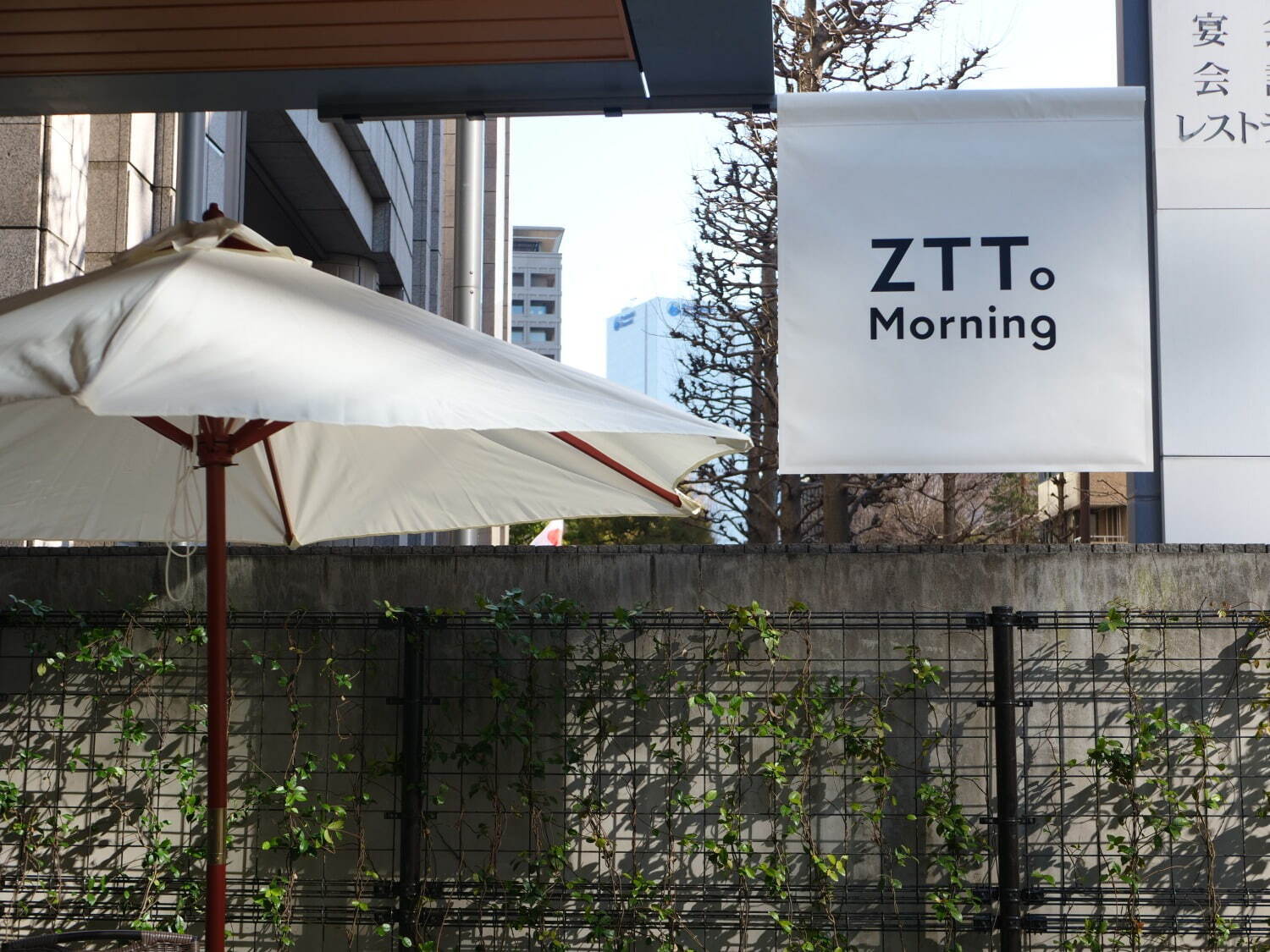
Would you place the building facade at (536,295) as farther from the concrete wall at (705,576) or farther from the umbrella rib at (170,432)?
the umbrella rib at (170,432)

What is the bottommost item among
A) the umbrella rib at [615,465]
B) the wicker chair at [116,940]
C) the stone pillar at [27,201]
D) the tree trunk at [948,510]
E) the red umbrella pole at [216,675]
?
the wicker chair at [116,940]

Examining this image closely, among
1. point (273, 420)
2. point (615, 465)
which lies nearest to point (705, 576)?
point (615, 465)

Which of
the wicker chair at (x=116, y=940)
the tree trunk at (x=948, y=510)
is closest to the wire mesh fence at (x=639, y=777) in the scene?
the wicker chair at (x=116, y=940)

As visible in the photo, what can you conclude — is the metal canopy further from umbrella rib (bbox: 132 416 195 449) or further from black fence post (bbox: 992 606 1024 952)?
black fence post (bbox: 992 606 1024 952)

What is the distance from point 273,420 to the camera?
259 centimetres

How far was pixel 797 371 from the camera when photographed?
5.23 metres

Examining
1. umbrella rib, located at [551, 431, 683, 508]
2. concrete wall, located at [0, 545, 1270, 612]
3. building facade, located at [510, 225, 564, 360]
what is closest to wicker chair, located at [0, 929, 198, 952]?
concrete wall, located at [0, 545, 1270, 612]

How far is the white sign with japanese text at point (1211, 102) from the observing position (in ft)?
17.4

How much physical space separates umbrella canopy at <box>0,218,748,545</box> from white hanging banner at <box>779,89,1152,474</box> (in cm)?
157

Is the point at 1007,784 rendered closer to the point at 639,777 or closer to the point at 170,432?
the point at 639,777

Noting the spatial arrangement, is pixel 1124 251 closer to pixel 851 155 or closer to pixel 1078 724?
pixel 851 155

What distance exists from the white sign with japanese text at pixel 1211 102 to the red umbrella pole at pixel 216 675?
4.07 metres

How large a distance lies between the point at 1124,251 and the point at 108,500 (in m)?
3.99

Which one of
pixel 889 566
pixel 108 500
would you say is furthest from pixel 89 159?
pixel 889 566
